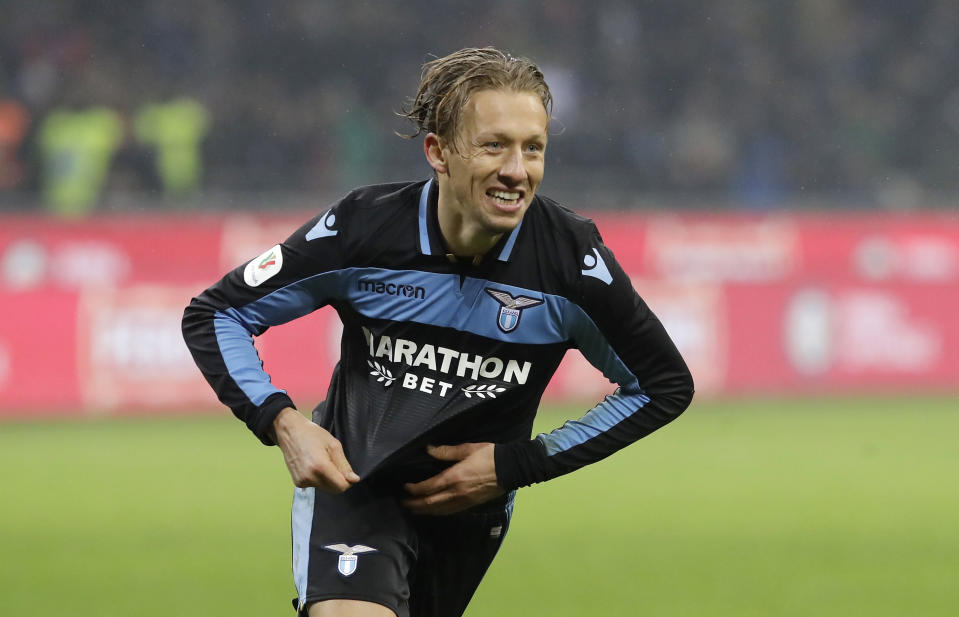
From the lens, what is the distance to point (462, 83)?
11.9ft

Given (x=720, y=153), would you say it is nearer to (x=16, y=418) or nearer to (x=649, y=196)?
(x=649, y=196)

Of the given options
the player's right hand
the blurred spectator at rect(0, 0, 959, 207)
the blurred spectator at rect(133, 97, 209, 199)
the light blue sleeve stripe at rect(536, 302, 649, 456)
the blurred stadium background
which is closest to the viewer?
the player's right hand

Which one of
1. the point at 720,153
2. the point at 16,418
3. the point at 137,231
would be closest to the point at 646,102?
the point at 720,153

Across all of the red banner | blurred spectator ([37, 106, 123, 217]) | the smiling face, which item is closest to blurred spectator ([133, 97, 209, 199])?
blurred spectator ([37, 106, 123, 217])

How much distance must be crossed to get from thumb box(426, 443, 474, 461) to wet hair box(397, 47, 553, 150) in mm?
797

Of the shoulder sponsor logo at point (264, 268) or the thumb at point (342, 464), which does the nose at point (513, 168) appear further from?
the thumb at point (342, 464)

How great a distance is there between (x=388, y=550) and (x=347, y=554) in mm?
107

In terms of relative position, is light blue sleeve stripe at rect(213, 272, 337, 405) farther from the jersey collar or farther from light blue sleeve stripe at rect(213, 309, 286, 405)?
the jersey collar

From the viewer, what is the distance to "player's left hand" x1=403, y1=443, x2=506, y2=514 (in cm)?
379

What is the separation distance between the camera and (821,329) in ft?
46.7

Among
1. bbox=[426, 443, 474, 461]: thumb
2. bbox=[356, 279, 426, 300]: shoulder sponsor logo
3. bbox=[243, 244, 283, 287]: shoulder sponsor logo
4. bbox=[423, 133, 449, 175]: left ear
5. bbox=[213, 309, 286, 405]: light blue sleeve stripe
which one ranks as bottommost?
bbox=[426, 443, 474, 461]: thumb

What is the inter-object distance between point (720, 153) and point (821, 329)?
3236mm

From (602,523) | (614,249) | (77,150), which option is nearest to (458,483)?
(602,523)

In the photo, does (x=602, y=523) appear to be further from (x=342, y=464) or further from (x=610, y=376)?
(x=342, y=464)
